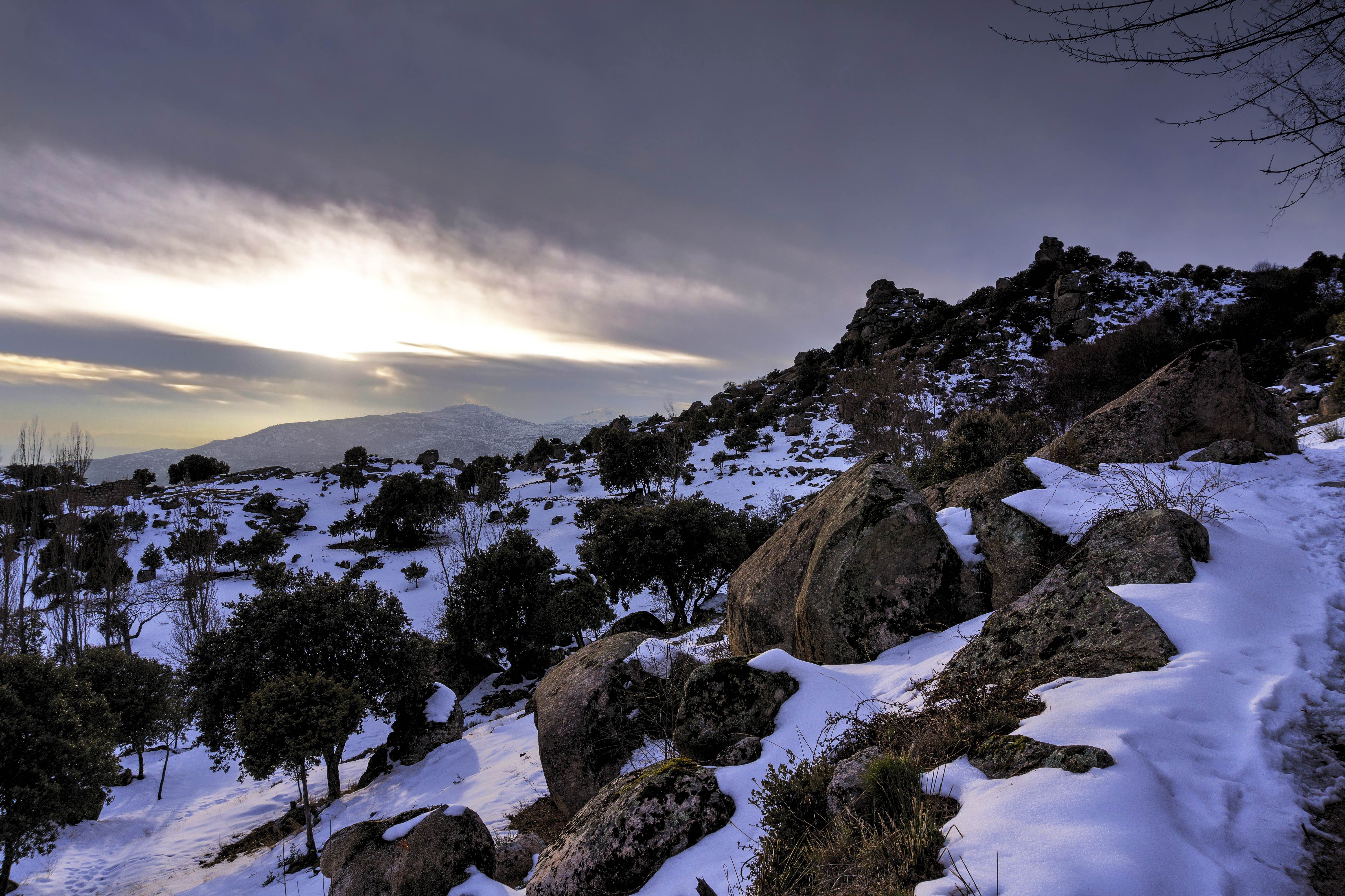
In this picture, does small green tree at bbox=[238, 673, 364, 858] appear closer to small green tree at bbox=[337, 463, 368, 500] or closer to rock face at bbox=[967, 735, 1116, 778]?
rock face at bbox=[967, 735, 1116, 778]

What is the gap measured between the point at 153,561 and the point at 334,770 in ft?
109

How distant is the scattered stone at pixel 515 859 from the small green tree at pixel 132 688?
55.3 feet

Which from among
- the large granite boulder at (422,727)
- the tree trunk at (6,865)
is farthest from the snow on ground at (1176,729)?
the tree trunk at (6,865)

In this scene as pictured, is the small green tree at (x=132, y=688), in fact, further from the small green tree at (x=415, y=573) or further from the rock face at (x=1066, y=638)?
the rock face at (x=1066, y=638)

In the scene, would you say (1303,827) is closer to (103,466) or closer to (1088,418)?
(1088,418)

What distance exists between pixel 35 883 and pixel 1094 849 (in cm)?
2097

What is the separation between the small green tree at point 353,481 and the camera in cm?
4969

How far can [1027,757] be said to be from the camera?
2.98 metres

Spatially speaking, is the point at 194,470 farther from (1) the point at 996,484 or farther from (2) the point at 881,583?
(1) the point at 996,484

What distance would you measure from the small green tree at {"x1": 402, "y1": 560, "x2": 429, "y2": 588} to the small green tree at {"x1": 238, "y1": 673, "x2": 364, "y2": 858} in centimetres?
2213

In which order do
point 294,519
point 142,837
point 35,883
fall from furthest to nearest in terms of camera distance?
point 294,519
point 142,837
point 35,883

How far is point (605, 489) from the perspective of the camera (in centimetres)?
4419

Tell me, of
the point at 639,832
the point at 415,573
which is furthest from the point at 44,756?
the point at 415,573

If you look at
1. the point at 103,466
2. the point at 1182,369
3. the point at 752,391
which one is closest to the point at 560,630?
the point at 1182,369
